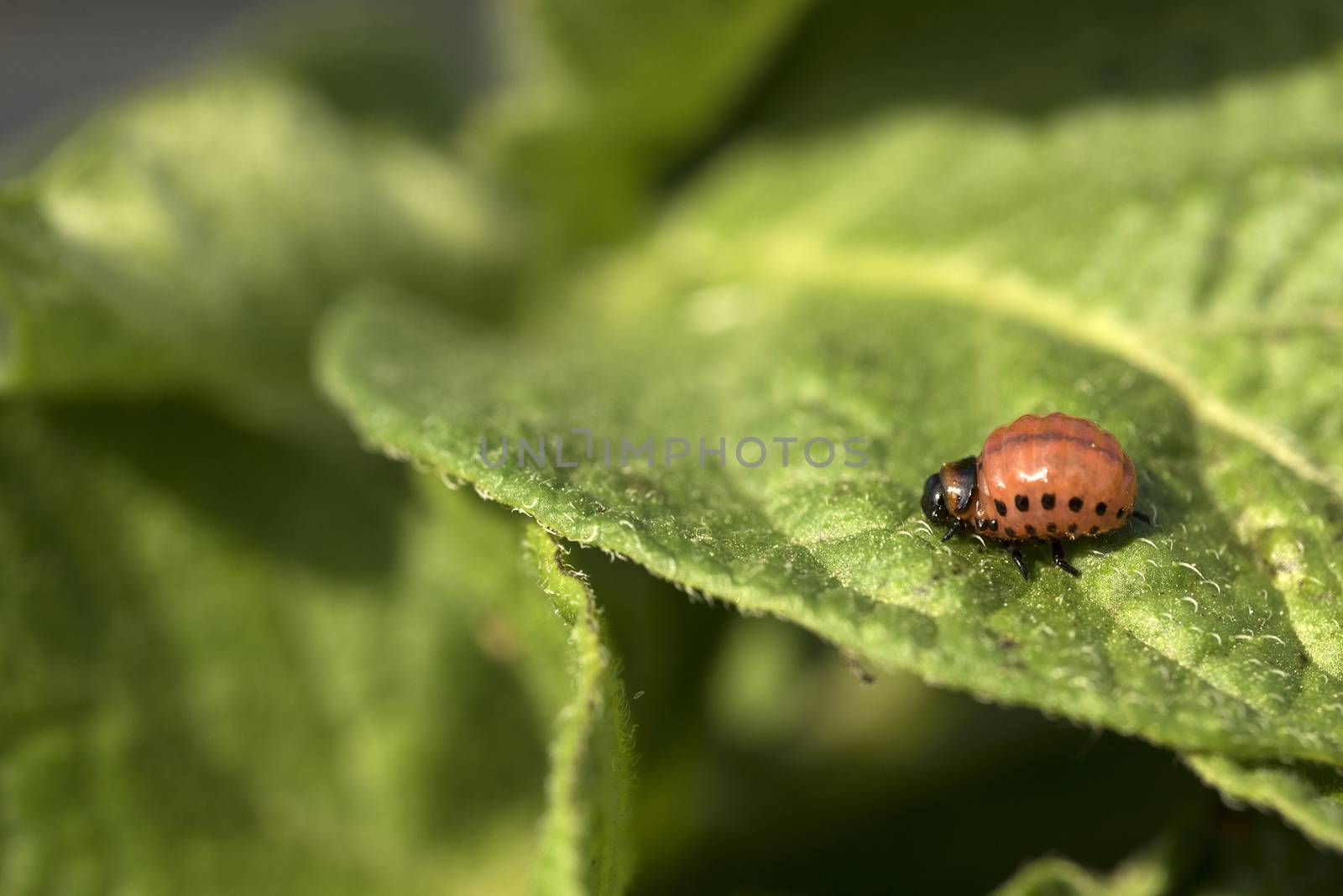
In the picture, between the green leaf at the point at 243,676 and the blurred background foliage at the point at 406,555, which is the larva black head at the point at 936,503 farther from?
the green leaf at the point at 243,676

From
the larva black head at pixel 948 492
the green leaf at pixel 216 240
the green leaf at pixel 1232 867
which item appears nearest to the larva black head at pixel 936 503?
the larva black head at pixel 948 492

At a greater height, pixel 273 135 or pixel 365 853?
pixel 273 135

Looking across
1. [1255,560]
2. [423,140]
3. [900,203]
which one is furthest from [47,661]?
[1255,560]

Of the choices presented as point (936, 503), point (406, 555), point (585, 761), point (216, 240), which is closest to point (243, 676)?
point (406, 555)

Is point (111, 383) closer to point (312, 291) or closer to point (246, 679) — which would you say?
point (312, 291)

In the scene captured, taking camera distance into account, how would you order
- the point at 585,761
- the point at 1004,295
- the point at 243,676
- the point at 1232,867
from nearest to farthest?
the point at 585,761
the point at 1232,867
the point at 1004,295
the point at 243,676

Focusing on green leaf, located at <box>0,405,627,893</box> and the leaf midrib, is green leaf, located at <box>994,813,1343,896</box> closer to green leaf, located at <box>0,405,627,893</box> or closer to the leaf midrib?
the leaf midrib

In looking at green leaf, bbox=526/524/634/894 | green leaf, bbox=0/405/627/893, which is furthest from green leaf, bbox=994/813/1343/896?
green leaf, bbox=0/405/627/893

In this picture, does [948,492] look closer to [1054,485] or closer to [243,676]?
[1054,485]
